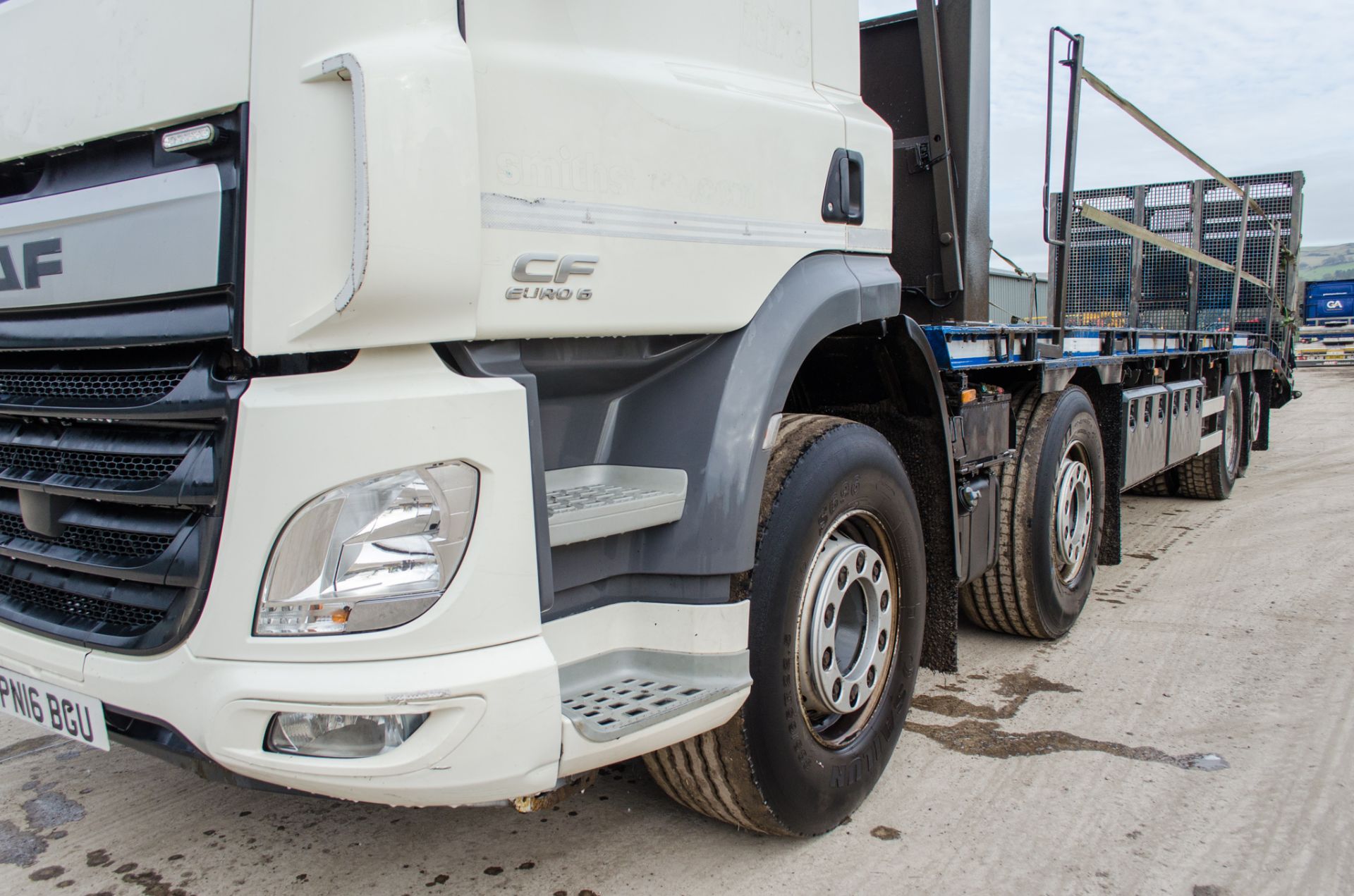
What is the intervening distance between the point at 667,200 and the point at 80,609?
5.06 ft

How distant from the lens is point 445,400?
71.1 inches

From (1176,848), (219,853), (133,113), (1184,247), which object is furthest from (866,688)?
(1184,247)

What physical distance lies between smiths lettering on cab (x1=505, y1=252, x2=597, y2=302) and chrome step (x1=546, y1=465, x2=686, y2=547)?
1.39 ft

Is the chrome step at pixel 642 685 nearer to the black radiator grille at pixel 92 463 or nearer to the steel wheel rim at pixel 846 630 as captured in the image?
the steel wheel rim at pixel 846 630

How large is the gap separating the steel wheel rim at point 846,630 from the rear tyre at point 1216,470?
6.16 metres

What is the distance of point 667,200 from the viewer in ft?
7.48

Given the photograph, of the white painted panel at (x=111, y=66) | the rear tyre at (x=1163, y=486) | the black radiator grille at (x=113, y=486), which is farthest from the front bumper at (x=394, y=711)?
the rear tyre at (x=1163, y=486)

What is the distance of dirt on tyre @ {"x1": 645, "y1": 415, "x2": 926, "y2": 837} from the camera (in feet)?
8.09

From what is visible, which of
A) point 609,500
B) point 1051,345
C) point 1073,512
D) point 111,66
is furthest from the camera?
point 1073,512

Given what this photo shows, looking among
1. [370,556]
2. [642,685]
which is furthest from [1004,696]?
[370,556]

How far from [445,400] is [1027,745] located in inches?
100

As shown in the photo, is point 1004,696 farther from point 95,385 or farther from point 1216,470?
point 1216,470

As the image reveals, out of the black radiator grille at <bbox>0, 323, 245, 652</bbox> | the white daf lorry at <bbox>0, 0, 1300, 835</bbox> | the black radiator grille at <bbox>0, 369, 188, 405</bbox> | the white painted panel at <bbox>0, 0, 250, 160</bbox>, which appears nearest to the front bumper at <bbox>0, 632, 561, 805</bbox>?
the white daf lorry at <bbox>0, 0, 1300, 835</bbox>

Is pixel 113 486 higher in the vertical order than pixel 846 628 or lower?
higher
